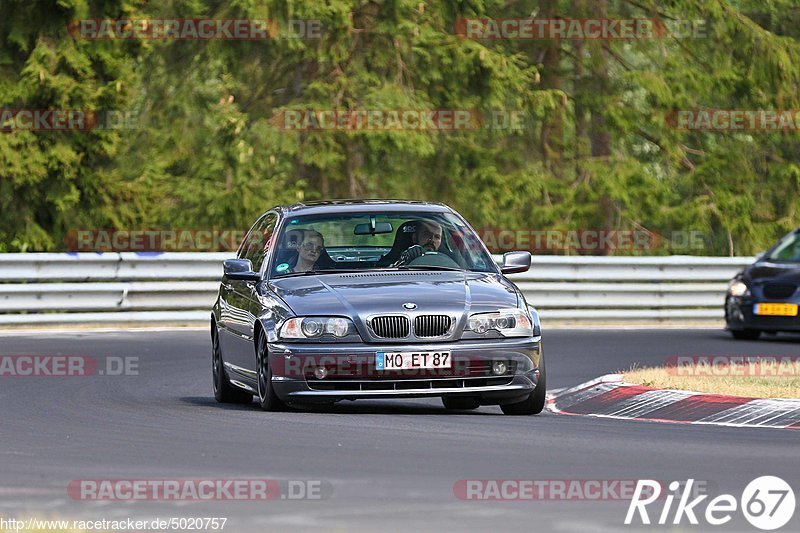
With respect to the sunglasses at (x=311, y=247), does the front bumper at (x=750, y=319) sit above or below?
below

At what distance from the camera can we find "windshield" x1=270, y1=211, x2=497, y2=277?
44.3ft

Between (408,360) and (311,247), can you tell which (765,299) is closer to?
(311,247)

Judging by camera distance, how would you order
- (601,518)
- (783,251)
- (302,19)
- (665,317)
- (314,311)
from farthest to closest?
(302,19), (665,317), (783,251), (314,311), (601,518)

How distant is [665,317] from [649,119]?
11344 mm

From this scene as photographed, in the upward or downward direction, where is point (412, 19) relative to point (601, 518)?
upward

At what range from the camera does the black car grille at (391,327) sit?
12.3 m

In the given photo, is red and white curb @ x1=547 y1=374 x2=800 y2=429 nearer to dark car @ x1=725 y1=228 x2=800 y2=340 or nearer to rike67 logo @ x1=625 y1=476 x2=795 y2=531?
rike67 logo @ x1=625 y1=476 x2=795 y2=531

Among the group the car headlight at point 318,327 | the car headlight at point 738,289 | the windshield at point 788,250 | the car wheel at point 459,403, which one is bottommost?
the car headlight at point 738,289

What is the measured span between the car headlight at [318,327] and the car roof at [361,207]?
5.61 feet

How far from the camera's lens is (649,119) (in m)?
36.8

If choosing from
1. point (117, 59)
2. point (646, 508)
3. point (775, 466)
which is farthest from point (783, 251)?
point (646, 508)

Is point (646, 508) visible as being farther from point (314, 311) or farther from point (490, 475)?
point (314, 311)

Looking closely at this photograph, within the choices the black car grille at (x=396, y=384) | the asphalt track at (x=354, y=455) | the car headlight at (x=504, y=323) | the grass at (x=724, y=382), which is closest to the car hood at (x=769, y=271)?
the grass at (x=724, y=382)

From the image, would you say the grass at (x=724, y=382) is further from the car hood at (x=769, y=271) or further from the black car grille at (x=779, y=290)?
the car hood at (x=769, y=271)
